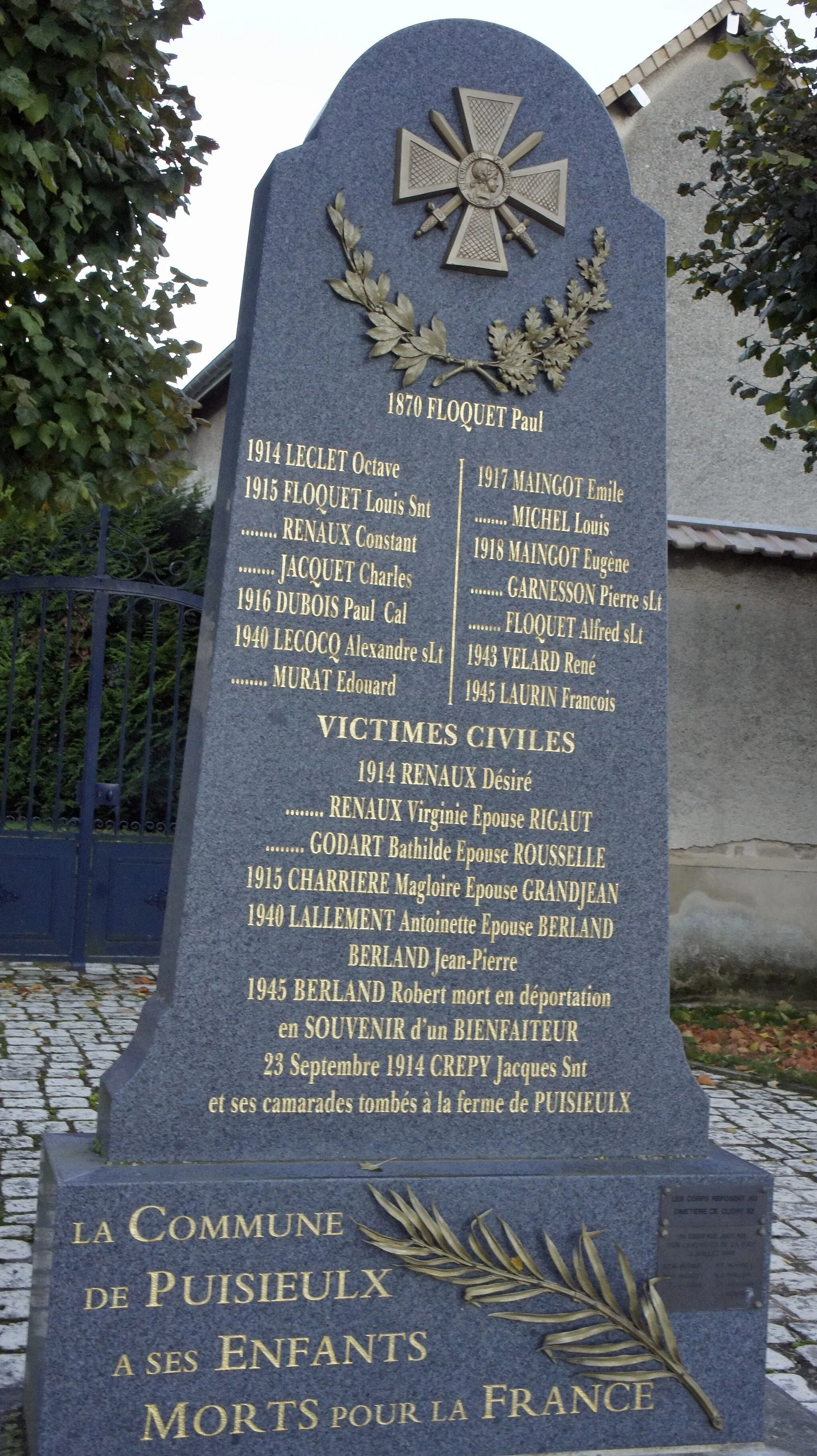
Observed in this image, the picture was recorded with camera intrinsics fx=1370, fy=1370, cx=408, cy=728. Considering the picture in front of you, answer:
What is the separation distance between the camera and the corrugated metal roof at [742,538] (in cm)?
960

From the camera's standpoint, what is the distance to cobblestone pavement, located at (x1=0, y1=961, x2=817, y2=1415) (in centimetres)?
374

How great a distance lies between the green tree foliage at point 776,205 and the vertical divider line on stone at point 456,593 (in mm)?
4028

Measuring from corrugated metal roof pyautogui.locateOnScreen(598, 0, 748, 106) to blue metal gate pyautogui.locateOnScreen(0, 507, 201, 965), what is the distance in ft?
16.7

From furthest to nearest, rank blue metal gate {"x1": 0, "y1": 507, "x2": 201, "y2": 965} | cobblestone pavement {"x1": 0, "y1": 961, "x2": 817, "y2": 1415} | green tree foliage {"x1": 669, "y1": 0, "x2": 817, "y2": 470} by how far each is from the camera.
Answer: blue metal gate {"x1": 0, "y1": 507, "x2": 201, "y2": 965} < green tree foliage {"x1": 669, "y1": 0, "x2": 817, "y2": 470} < cobblestone pavement {"x1": 0, "y1": 961, "x2": 817, "y2": 1415}

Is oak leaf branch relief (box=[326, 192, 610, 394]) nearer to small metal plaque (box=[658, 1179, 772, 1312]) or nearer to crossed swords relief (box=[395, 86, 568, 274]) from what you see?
crossed swords relief (box=[395, 86, 568, 274])

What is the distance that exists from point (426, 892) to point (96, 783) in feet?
21.9

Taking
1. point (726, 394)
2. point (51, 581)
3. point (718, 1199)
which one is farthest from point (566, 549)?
point (726, 394)

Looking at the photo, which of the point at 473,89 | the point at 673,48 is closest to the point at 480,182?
the point at 473,89

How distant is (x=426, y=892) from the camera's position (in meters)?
3.08

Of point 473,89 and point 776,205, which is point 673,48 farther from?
point 473,89

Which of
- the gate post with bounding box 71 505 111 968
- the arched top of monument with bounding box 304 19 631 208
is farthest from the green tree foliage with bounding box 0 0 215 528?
the gate post with bounding box 71 505 111 968

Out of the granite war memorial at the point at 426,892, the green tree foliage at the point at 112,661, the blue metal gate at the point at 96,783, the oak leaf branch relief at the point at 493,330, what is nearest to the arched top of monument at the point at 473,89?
the granite war memorial at the point at 426,892

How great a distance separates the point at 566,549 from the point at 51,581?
664 centimetres

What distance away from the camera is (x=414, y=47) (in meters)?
3.17
